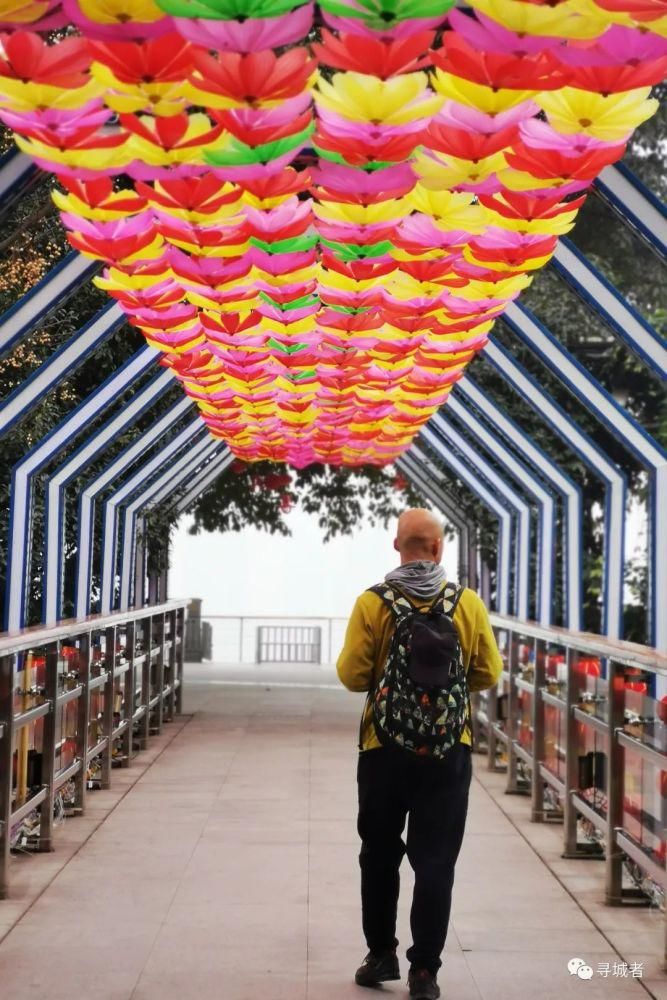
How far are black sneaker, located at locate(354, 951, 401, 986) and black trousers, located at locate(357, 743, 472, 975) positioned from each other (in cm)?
9

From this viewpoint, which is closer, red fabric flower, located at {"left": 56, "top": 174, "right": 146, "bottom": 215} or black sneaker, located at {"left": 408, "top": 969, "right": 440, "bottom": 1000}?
black sneaker, located at {"left": 408, "top": 969, "right": 440, "bottom": 1000}

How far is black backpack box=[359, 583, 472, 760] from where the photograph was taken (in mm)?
3744

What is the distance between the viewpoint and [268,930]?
4570 mm

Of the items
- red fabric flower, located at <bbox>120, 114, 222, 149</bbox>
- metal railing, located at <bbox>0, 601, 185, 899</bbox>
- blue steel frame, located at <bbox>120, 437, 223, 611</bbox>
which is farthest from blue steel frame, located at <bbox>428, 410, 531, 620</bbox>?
red fabric flower, located at <bbox>120, 114, 222, 149</bbox>

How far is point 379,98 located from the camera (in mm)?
3516

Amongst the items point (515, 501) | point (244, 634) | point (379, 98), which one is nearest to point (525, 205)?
point (379, 98)

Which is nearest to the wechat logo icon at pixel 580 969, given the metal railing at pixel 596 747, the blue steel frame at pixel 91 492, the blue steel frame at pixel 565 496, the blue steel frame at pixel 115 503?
the metal railing at pixel 596 747

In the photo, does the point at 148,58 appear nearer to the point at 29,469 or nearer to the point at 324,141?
Answer: the point at 324,141

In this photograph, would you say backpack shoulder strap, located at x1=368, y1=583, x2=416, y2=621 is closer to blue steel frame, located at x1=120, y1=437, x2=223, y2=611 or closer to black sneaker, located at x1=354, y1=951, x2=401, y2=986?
black sneaker, located at x1=354, y1=951, x2=401, y2=986

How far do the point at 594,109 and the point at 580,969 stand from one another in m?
2.53

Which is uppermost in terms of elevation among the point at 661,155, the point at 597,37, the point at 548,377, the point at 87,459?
the point at 661,155

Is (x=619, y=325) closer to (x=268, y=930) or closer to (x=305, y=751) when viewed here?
(x=268, y=930)

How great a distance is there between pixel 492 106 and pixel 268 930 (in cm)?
273

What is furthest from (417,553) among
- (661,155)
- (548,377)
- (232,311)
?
(661,155)
